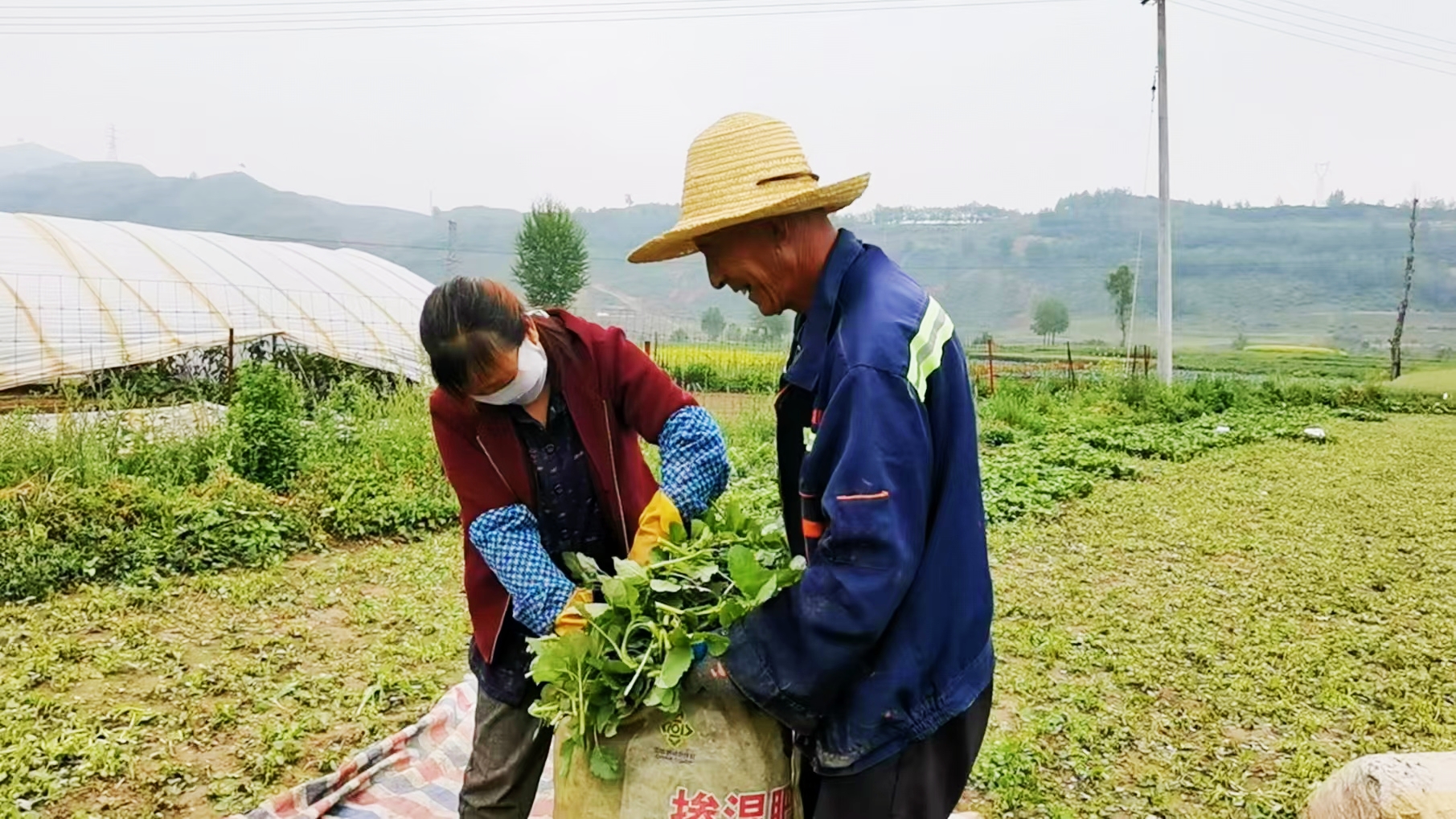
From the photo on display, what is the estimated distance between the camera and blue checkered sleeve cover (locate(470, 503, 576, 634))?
6.37ft

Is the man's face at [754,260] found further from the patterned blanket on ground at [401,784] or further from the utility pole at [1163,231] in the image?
the utility pole at [1163,231]

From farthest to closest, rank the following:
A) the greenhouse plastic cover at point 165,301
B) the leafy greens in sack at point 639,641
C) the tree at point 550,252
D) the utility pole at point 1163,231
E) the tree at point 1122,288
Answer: the tree at point 1122,288 < the tree at point 550,252 < the utility pole at point 1163,231 < the greenhouse plastic cover at point 165,301 < the leafy greens in sack at point 639,641

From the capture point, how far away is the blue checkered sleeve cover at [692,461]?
2.07 m

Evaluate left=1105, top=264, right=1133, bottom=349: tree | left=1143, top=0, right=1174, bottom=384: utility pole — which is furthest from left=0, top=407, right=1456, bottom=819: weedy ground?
left=1105, top=264, right=1133, bottom=349: tree

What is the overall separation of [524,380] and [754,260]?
0.63 meters

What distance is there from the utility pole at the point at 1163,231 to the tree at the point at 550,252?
2197cm

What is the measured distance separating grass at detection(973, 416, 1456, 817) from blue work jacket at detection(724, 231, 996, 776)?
1.92 m

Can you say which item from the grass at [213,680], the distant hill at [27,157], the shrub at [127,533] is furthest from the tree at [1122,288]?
the distant hill at [27,157]

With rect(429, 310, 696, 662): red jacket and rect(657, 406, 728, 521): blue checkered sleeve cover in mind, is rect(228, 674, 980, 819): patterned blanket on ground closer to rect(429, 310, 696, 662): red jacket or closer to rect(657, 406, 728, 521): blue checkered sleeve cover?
rect(429, 310, 696, 662): red jacket

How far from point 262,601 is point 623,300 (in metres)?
65.5

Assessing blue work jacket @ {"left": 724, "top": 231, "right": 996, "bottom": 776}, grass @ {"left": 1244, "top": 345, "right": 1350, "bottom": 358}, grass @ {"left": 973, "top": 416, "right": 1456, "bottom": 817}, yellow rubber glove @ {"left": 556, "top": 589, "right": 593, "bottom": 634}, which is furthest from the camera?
grass @ {"left": 1244, "top": 345, "right": 1350, "bottom": 358}

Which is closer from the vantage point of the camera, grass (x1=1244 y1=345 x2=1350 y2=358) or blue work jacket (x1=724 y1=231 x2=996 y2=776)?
blue work jacket (x1=724 y1=231 x2=996 y2=776)

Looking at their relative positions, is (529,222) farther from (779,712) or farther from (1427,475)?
(779,712)

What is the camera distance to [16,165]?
12838 cm
